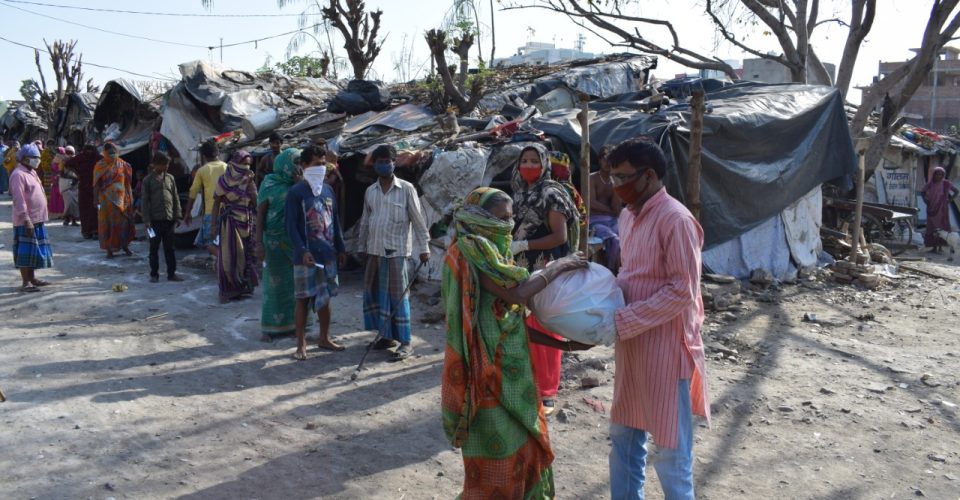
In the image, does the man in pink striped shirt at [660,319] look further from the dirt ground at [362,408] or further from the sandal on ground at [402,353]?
the sandal on ground at [402,353]

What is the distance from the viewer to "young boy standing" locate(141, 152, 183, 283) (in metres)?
8.83

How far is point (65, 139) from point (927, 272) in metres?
20.3

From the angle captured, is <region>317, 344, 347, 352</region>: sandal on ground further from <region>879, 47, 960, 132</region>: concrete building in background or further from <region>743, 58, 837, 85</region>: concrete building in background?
<region>879, 47, 960, 132</region>: concrete building in background

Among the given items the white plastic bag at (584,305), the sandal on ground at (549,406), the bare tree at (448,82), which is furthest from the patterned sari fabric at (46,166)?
the white plastic bag at (584,305)

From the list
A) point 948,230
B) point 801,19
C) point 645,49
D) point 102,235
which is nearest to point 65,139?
point 102,235

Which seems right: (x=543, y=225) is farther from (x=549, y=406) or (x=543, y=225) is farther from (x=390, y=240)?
(x=390, y=240)

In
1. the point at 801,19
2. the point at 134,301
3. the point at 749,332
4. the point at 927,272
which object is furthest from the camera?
the point at 801,19

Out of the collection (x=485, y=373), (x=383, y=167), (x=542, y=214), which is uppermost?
(x=383, y=167)

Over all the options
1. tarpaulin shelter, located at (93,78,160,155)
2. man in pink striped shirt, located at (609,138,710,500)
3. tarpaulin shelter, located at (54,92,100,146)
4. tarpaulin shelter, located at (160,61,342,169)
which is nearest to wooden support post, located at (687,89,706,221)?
man in pink striped shirt, located at (609,138,710,500)

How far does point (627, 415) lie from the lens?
292 cm

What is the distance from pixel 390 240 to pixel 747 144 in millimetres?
5235

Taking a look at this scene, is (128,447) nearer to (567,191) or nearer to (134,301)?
(567,191)

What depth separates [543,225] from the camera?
15.6ft

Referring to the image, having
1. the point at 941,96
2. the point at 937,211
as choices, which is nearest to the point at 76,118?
the point at 937,211
